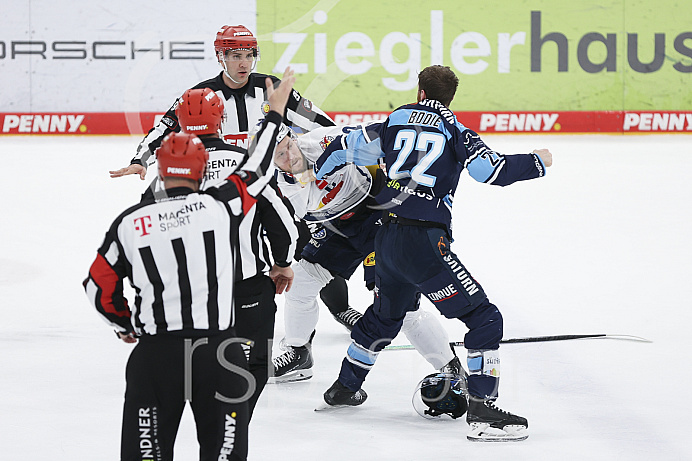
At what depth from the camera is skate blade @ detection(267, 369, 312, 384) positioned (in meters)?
4.73

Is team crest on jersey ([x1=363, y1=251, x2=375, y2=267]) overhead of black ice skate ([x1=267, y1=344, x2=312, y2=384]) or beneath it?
overhead

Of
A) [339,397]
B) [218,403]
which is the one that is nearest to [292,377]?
[339,397]

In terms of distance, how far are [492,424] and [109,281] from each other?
71.5 inches

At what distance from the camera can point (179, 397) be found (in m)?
2.75

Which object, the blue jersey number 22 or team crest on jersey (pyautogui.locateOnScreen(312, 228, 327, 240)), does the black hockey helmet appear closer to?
the blue jersey number 22

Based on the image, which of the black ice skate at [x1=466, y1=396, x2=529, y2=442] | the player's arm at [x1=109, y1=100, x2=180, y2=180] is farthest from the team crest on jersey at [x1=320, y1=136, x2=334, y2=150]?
the black ice skate at [x1=466, y1=396, x2=529, y2=442]

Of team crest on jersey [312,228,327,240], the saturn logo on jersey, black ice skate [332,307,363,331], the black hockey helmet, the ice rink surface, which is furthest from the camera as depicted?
black ice skate [332,307,363,331]

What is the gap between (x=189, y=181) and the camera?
9.13 ft

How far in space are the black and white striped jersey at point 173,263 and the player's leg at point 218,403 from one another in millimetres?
83

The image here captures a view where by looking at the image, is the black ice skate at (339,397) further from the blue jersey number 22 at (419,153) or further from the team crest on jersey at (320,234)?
the blue jersey number 22 at (419,153)

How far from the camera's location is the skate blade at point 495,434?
3850 mm

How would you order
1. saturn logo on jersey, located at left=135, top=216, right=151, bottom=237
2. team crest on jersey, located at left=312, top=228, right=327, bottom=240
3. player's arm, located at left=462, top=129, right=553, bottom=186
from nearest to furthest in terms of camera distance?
saturn logo on jersey, located at left=135, top=216, right=151, bottom=237 → player's arm, located at left=462, top=129, right=553, bottom=186 → team crest on jersey, located at left=312, top=228, right=327, bottom=240

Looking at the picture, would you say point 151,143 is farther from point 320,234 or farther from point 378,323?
point 378,323

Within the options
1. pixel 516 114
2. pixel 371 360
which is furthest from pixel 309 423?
pixel 516 114
